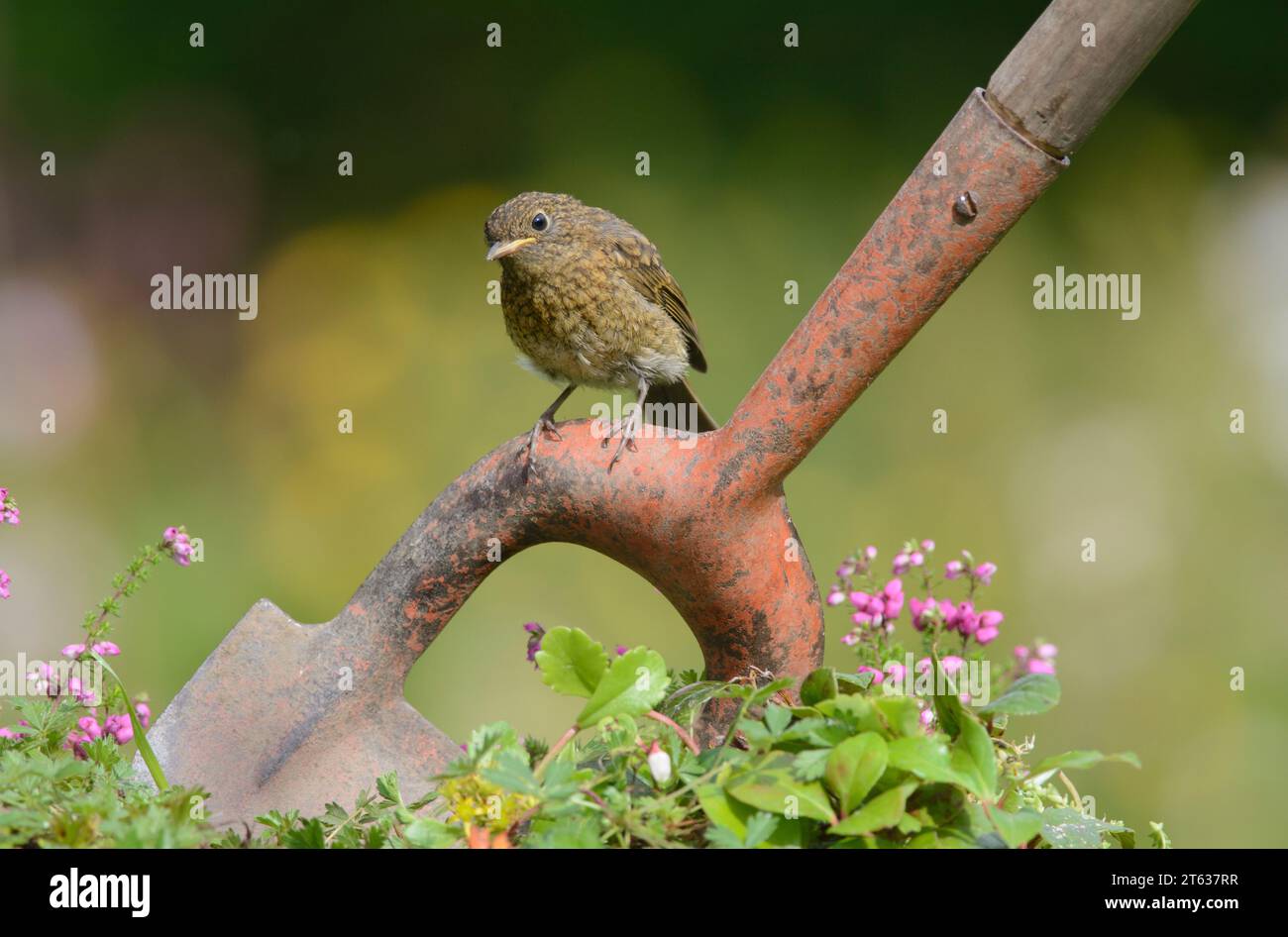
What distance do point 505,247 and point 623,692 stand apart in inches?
42.6

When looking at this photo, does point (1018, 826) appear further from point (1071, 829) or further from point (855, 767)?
point (1071, 829)

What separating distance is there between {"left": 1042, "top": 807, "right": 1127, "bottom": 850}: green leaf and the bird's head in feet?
3.93

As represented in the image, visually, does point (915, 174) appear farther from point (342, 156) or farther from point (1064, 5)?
point (342, 156)

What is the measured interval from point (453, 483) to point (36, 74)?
1.75 meters

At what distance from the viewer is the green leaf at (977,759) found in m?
0.91

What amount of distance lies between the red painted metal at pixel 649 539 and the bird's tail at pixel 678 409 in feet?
1.55

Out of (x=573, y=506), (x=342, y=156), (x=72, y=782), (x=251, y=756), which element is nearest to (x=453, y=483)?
(x=573, y=506)

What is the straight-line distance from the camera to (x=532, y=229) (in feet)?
6.39

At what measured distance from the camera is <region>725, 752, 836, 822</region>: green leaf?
872 mm

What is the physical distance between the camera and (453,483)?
156cm

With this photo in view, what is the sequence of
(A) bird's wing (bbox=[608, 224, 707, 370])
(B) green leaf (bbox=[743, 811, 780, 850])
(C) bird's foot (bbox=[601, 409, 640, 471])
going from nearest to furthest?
(B) green leaf (bbox=[743, 811, 780, 850]) → (C) bird's foot (bbox=[601, 409, 640, 471]) → (A) bird's wing (bbox=[608, 224, 707, 370])

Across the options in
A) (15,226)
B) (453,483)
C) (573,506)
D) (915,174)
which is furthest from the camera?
(15,226)

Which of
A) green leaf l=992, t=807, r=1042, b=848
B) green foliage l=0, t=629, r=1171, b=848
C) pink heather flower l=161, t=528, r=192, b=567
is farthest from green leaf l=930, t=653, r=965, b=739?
pink heather flower l=161, t=528, r=192, b=567

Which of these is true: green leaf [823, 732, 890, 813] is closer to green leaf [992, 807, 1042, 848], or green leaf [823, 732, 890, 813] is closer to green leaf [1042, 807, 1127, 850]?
green leaf [992, 807, 1042, 848]
